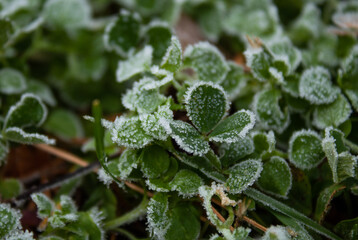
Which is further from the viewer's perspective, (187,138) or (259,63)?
(259,63)

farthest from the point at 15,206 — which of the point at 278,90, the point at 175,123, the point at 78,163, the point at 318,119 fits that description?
the point at 318,119

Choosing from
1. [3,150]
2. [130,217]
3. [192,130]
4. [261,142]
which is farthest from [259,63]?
[3,150]

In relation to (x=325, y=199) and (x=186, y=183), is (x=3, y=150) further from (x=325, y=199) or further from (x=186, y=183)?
(x=325, y=199)

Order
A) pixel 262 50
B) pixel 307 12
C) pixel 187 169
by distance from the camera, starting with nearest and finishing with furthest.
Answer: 1. pixel 187 169
2. pixel 262 50
3. pixel 307 12

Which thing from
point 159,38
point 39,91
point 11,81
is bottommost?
point 39,91

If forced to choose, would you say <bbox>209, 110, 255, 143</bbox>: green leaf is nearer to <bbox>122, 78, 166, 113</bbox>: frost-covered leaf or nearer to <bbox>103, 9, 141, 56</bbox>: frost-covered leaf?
<bbox>122, 78, 166, 113</bbox>: frost-covered leaf

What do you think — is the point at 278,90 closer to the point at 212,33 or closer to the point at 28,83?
the point at 212,33

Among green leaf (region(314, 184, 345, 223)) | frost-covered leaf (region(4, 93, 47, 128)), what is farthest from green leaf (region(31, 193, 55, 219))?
green leaf (region(314, 184, 345, 223))
